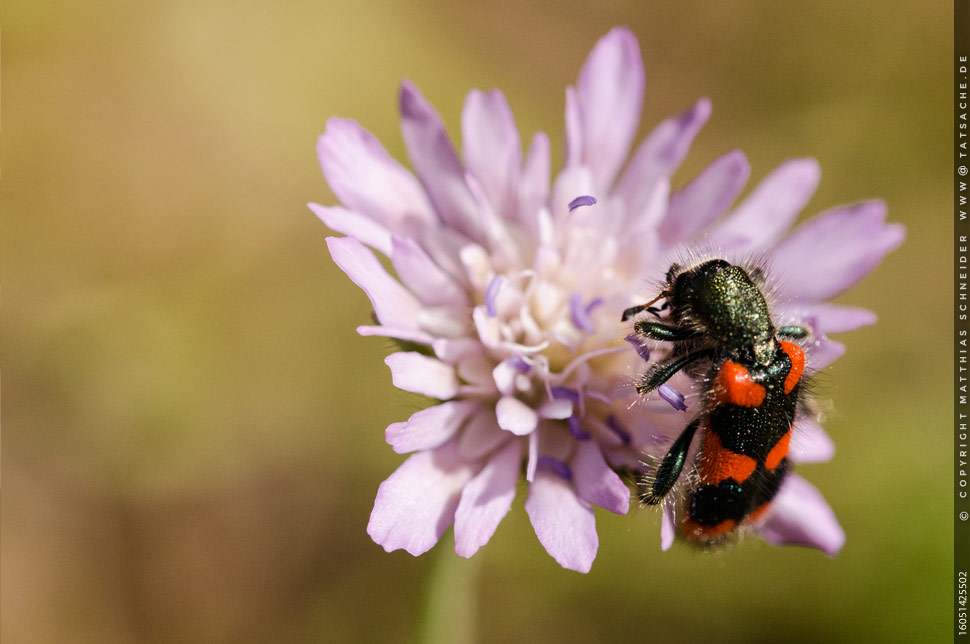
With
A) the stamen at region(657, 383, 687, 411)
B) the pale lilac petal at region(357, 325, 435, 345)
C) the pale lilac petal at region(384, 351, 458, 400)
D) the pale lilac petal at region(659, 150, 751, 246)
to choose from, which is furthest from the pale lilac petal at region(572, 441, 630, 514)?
the pale lilac petal at region(659, 150, 751, 246)

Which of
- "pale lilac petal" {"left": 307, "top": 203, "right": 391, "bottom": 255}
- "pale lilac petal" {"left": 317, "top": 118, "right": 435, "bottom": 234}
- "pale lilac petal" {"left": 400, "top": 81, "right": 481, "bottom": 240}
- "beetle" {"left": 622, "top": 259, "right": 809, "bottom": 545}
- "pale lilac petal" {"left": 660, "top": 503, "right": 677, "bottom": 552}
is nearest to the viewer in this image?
"beetle" {"left": 622, "top": 259, "right": 809, "bottom": 545}

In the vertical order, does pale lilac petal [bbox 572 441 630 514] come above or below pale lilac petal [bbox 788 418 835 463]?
below

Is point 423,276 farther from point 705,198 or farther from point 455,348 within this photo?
point 705,198

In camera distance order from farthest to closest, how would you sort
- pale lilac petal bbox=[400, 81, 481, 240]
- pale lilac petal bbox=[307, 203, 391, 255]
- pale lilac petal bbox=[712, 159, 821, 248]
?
pale lilac petal bbox=[712, 159, 821, 248], pale lilac petal bbox=[400, 81, 481, 240], pale lilac petal bbox=[307, 203, 391, 255]

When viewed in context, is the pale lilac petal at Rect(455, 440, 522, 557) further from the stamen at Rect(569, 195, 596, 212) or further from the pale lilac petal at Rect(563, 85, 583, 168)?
the pale lilac petal at Rect(563, 85, 583, 168)

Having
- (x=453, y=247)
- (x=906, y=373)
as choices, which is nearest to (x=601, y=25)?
(x=906, y=373)

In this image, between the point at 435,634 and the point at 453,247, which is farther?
the point at 435,634

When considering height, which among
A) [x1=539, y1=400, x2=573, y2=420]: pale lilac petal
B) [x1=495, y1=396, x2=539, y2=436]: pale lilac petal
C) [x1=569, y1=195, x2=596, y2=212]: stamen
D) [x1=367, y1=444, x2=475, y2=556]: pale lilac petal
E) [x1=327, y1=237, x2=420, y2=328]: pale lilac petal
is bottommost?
[x1=367, y1=444, x2=475, y2=556]: pale lilac petal

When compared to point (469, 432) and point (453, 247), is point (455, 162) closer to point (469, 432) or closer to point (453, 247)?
point (453, 247)
